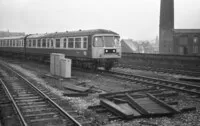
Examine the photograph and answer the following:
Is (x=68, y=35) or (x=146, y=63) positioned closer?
(x=68, y=35)

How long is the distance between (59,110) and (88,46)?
10463mm

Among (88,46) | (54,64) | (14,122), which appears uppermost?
(88,46)

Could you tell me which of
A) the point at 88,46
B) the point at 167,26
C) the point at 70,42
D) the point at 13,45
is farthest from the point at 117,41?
the point at 167,26

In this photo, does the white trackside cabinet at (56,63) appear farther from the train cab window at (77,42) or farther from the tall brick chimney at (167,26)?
the tall brick chimney at (167,26)

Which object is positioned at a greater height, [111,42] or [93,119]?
[111,42]

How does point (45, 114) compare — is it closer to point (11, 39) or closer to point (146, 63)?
point (146, 63)

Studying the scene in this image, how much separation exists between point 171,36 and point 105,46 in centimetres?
3075

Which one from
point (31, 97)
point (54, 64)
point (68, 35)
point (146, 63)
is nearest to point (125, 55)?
point (146, 63)

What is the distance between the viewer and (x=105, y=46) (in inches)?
697

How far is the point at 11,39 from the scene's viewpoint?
118 ft

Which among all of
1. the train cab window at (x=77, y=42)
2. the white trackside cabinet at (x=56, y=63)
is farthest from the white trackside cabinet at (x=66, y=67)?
the train cab window at (x=77, y=42)

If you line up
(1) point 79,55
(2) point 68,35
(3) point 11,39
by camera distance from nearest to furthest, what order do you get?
1. (1) point 79,55
2. (2) point 68,35
3. (3) point 11,39

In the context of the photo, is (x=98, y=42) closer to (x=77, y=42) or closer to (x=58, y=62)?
(x=77, y=42)

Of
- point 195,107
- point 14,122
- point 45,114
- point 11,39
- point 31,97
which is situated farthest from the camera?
point 11,39
